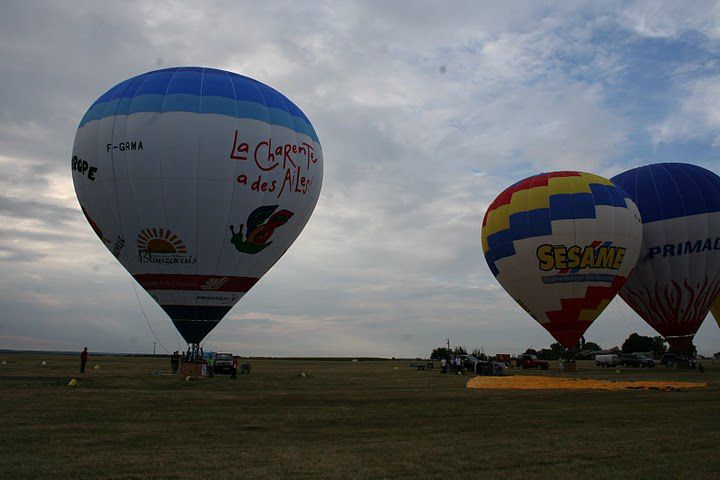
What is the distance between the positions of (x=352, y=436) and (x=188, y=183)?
17.3 meters

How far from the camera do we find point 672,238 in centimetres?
4350

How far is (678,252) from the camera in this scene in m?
43.2

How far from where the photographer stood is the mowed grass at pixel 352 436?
957 centimetres

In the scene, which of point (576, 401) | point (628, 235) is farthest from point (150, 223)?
point (628, 235)

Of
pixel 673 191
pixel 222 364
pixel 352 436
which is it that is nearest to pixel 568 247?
pixel 673 191

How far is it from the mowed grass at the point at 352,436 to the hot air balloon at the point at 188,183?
701cm

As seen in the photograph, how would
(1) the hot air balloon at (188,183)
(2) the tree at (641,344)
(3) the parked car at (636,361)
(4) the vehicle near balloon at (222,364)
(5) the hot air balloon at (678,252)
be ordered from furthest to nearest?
1. (2) the tree at (641,344)
2. (3) the parked car at (636,361)
3. (5) the hot air balloon at (678,252)
4. (4) the vehicle near balloon at (222,364)
5. (1) the hot air balloon at (188,183)

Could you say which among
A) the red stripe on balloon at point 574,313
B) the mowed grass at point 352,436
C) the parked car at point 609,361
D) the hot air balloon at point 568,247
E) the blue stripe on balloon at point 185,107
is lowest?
the mowed grass at point 352,436

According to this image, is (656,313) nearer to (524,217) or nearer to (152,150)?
(524,217)

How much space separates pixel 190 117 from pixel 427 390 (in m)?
15.7

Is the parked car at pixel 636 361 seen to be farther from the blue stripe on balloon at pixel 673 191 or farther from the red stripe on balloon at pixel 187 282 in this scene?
the red stripe on balloon at pixel 187 282

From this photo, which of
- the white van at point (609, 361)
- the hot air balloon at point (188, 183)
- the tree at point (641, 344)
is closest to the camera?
the hot air balloon at point (188, 183)

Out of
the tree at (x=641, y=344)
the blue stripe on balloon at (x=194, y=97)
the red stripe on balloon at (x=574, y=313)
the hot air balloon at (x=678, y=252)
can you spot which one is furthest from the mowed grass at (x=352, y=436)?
the tree at (x=641, y=344)

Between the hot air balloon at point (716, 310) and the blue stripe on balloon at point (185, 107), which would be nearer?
the blue stripe on balloon at point (185, 107)
